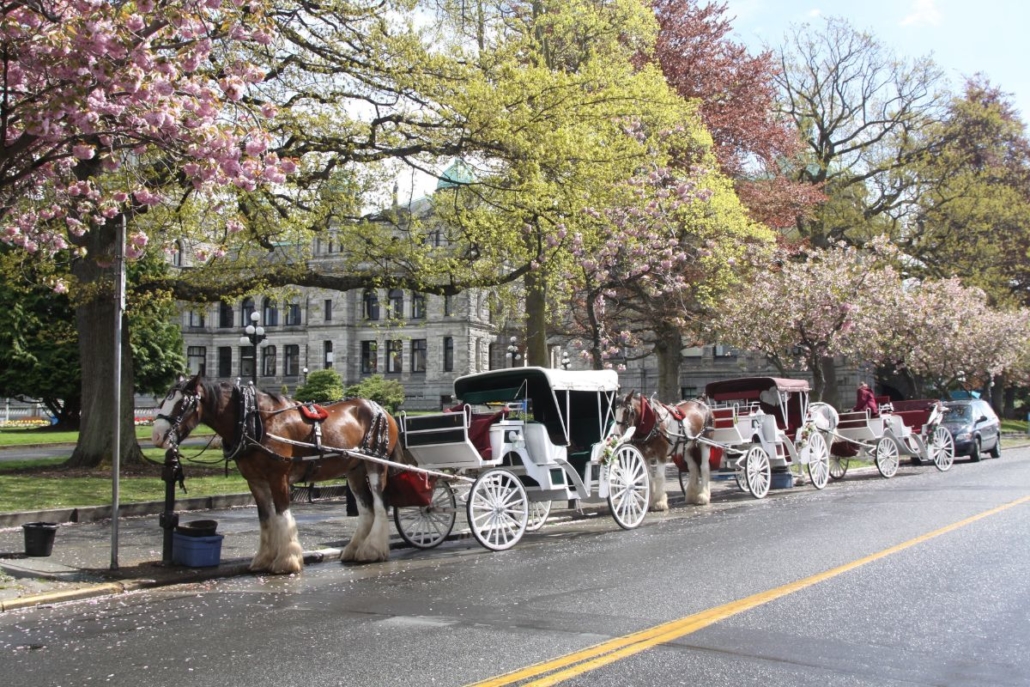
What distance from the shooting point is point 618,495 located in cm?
1366

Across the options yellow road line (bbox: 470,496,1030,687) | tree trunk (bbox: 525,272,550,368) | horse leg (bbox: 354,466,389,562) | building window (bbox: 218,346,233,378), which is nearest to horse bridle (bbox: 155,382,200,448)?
horse leg (bbox: 354,466,389,562)

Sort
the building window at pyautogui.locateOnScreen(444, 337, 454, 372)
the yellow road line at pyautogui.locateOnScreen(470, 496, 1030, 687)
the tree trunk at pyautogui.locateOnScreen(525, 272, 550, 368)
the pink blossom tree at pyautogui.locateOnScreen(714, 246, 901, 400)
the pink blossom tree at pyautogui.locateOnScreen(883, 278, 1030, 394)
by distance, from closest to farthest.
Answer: the yellow road line at pyautogui.locateOnScreen(470, 496, 1030, 687) → the tree trunk at pyautogui.locateOnScreen(525, 272, 550, 368) → the pink blossom tree at pyautogui.locateOnScreen(714, 246, 901, 400) → the pink blossom tree at pyautogui.locateOnScreen(883, 278, 1030, 394) → the building window at pyautogui.locateOnScreen(444, 337, 454, 372)

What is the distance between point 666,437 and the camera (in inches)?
643

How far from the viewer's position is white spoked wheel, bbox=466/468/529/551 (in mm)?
Result: 11844

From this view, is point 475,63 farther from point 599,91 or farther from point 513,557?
point 513,557

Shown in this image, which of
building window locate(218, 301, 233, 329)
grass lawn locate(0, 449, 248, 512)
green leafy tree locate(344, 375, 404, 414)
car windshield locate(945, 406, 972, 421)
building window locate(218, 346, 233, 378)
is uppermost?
building window locate(218, 301, 233, 329)

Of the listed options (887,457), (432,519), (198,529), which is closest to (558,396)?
(432,519)

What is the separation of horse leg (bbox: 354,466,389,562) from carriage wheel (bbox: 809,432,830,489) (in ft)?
37.2

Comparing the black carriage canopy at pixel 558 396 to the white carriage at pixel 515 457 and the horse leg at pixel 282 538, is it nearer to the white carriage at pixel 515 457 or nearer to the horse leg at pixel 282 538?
the white carriage at pixel 515 457

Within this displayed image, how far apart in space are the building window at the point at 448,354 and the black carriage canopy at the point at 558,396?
78.8 metres

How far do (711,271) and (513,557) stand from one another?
67.5 ft

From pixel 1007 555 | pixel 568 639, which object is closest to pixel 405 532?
pixel 568 639

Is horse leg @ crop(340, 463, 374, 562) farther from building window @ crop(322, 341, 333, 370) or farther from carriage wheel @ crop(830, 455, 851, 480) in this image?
building window @ crop(322, 341, 333, 370)

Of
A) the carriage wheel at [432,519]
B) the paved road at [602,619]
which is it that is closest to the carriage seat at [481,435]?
the carriage wheel at [432,519]
